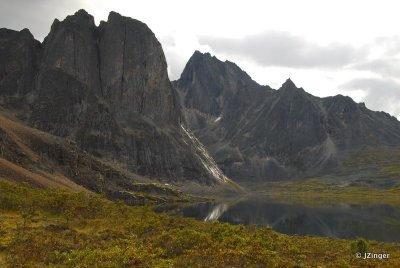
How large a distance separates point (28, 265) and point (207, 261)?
43.9ft

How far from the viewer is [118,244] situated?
144 ft

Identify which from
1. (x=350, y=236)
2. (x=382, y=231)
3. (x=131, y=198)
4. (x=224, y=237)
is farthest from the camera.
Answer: (x=131, y=198)

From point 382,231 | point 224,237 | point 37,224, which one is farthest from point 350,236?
point 37,224

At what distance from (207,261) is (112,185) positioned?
152422mm

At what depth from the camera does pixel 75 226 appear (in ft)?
188

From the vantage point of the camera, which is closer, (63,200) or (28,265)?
(28,265)

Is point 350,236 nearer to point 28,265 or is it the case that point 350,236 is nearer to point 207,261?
point 207,261

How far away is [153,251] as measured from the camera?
1566 inches

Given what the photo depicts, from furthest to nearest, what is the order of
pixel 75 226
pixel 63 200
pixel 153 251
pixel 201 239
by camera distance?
pixel 63 200 < pixel 75 226 < pixel 201 239 < pixel 153 251

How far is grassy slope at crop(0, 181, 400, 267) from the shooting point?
115 feet

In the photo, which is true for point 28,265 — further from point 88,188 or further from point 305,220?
point 88,188

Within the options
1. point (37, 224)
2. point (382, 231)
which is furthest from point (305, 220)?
point (37, 224)

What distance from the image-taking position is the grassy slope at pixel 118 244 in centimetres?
3494

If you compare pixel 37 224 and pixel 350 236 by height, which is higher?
pixel 37 224
